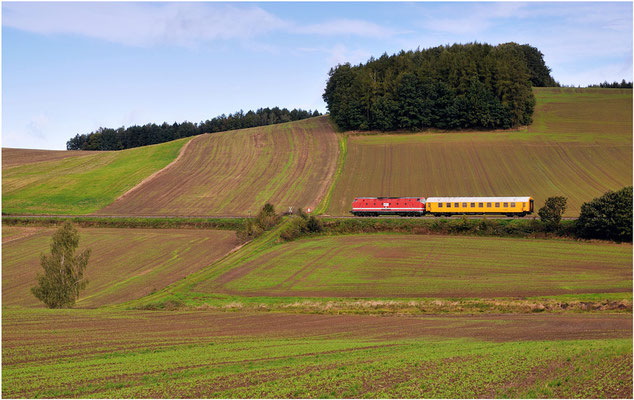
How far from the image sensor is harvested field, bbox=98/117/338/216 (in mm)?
91438

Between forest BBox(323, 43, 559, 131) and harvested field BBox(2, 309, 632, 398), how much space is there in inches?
3512

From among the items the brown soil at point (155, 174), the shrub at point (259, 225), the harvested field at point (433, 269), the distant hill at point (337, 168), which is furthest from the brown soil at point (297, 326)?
the brown soil at point (155, 174)

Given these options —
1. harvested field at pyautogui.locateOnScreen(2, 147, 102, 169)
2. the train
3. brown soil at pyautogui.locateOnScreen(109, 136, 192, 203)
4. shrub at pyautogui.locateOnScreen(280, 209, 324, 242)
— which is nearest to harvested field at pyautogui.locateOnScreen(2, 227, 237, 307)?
shrub at pyautogui.locateOnScreen(280, 209, 324, 242)

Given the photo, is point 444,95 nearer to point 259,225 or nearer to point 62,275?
point 259,225

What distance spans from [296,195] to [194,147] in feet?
164

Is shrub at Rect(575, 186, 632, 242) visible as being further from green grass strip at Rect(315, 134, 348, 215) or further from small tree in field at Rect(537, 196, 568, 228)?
green grass strip at Rect(315, 134, 348, 215)

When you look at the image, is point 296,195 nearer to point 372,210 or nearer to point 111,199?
point 372,210

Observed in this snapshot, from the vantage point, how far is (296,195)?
306ft

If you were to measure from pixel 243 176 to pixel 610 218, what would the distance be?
67796 mm

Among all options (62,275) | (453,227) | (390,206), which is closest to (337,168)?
(390,206)

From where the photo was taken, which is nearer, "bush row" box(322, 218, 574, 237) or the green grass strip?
"bush row" box(322, 218, 574, 237)

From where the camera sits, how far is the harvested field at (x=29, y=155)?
135 meters

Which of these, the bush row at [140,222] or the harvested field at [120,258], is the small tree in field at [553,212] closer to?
the harvested field at [120,258]

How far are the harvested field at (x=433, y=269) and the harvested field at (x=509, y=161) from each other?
20.7 m
